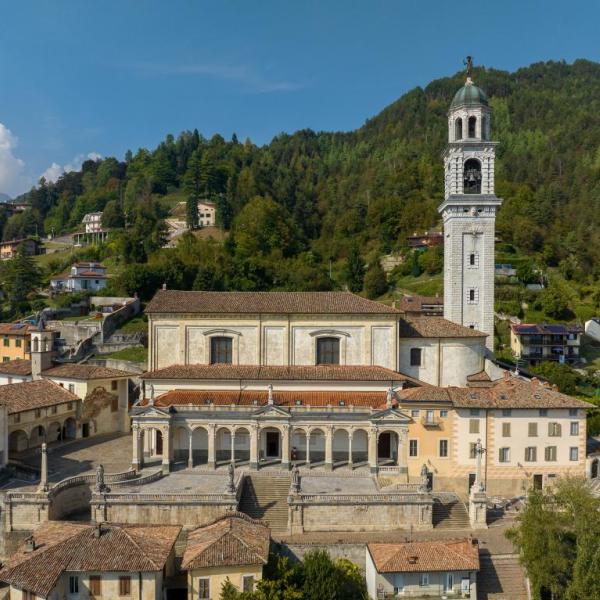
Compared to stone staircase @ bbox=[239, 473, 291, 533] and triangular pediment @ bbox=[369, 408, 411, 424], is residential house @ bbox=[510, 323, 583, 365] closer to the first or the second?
triangular pediment @ bbox=[369, 408, 411, 424]

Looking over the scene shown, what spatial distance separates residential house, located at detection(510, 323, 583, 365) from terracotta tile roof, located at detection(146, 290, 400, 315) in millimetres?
31429

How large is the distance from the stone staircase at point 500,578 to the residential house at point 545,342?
41.2 m

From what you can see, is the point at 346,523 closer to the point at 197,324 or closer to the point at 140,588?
the point at 140,588

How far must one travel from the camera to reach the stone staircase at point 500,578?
2619 centimetres

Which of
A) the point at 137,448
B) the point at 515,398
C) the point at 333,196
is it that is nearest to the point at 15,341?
the point at 137,448

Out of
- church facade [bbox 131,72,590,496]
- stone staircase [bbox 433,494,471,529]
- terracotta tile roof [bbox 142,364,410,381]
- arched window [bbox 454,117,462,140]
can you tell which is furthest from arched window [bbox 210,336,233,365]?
arched window [bbox 454,117,462,140]

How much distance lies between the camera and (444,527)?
3023 cm

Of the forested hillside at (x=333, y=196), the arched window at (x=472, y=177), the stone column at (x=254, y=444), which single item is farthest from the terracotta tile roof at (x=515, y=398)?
the forested hillside at (x=333, y=196)

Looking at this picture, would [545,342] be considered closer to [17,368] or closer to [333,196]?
[17,368]

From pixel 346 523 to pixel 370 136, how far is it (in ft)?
558

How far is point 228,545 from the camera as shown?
24766 mm

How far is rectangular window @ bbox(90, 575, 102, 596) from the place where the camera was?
24297 millimetres

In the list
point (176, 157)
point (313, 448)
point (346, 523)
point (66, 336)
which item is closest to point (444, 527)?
point (346, 523)

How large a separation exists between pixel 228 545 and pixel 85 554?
20.4ft
